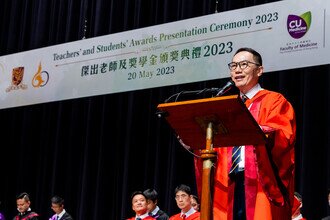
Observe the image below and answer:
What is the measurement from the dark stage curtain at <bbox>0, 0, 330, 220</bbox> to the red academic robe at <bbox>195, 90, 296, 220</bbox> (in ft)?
9.83

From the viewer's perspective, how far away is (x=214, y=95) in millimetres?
2121

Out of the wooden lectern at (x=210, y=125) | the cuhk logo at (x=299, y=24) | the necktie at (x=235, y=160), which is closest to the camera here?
the wooden lectern at (x=210, y=125)

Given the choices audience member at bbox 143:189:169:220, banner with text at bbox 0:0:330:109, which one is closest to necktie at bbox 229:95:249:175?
banner with text at bbox 0:0:330:109

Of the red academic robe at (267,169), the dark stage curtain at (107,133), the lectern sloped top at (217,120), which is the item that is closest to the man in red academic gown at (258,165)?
the red academic robe at (267,169)

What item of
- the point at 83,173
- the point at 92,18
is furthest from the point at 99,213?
the point at 92,18

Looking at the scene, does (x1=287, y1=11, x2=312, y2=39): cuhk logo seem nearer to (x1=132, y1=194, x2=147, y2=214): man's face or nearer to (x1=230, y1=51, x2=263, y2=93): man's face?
(x1=132, y1=194, x2=147, y2=214): man's face

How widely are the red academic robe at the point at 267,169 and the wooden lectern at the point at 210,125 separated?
0.42ft

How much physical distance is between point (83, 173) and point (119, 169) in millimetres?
505

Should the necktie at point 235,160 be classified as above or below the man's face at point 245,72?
below

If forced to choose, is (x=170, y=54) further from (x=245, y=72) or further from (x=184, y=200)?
(x=245, y=72)

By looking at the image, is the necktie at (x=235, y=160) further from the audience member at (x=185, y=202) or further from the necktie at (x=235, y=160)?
the audience member at (x=185, y=202)

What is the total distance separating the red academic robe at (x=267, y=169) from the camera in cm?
220

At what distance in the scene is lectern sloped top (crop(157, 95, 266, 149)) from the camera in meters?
1.98

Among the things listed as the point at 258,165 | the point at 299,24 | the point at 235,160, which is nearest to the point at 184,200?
the point at 299,24
